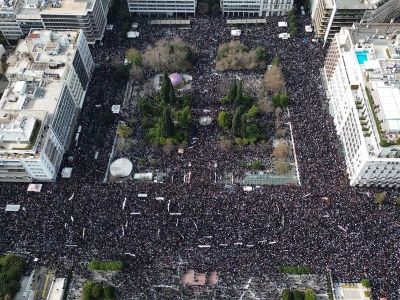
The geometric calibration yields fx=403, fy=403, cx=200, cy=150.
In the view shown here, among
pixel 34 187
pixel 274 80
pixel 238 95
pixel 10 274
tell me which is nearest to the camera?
pixel 10 274

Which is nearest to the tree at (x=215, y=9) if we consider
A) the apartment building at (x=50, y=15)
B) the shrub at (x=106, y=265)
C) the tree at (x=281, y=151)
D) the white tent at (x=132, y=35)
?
the white tent at (x=132, y=35)

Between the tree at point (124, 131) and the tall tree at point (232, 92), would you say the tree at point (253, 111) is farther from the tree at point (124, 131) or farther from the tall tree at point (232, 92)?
the tree at point (124, 131)

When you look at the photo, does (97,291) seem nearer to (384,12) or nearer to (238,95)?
(238,95)

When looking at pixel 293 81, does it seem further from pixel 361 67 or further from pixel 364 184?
pixel 364 184

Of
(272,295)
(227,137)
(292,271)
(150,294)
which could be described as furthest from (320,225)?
(150,294)

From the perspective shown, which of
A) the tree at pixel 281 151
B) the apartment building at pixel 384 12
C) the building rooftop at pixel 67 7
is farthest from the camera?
the apartment building at pixel 384 12

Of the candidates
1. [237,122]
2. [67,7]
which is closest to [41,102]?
[67,7]
